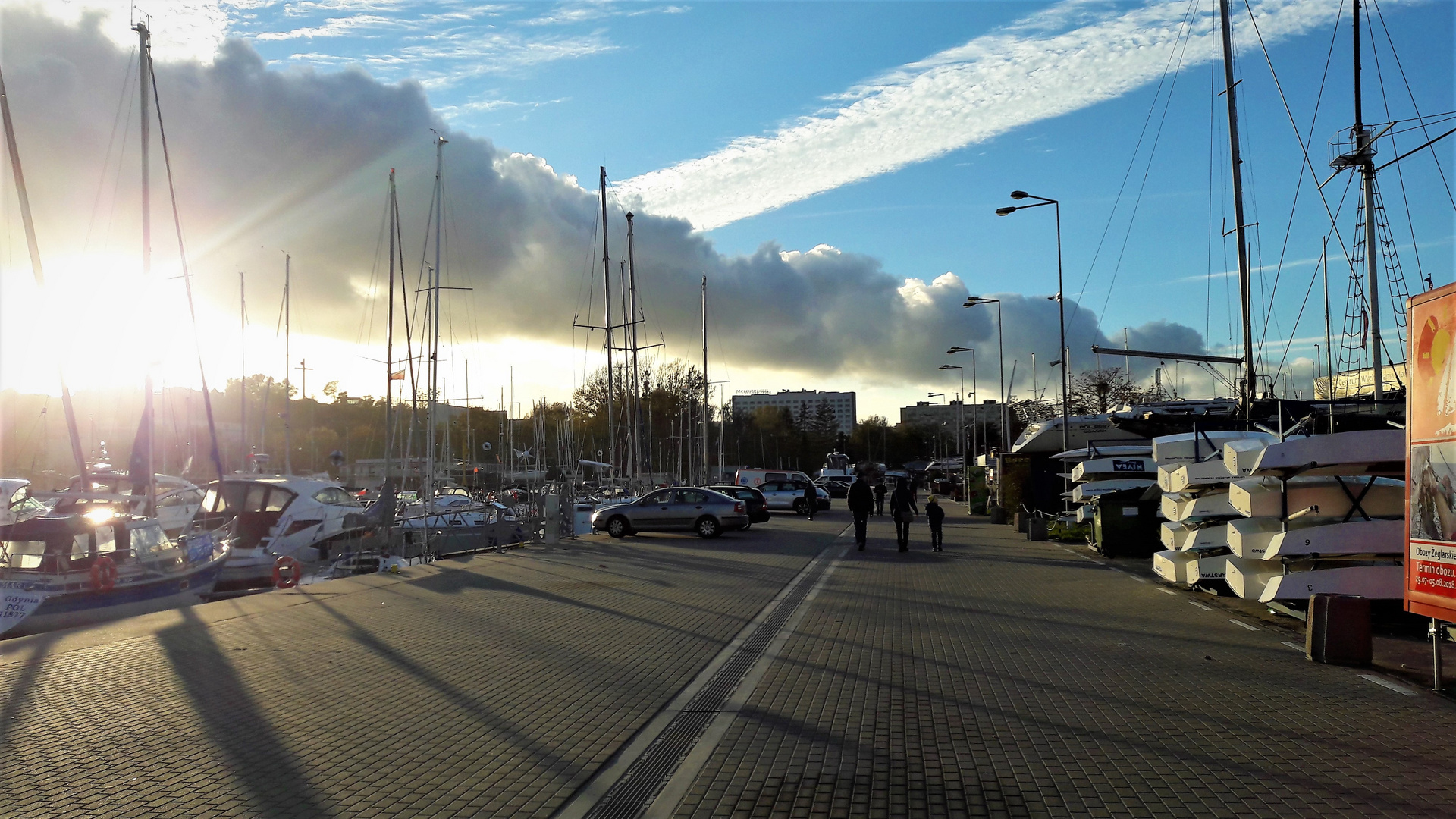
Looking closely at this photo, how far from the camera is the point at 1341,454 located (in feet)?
37.0

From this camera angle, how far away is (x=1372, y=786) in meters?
5.86

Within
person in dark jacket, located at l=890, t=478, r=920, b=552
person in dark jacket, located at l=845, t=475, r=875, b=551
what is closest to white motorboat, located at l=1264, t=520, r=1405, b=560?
person in dark jacket, located at l=890, t=478, r=920, b=552

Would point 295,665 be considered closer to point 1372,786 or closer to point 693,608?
point 693,608

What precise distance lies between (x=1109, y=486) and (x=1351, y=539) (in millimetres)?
13053

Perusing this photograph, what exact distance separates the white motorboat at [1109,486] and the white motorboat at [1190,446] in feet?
20.8

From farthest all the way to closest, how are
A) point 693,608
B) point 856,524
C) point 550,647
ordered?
point 856,524 → point 693,608 → point 550,647

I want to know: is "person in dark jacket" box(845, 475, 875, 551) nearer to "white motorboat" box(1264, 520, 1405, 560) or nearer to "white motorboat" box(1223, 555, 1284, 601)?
"white motorboat" box(1223, 555, 1284, 601)

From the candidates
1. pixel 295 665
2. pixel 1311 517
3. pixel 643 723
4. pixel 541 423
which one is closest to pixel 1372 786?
pixel 643 723

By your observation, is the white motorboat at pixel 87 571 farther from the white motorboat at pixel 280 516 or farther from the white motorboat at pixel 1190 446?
the white motorboat at pixel 1190 446

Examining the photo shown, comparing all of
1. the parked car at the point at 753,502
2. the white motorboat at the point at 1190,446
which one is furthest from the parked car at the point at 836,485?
the white motorboat at the point at 1190,446

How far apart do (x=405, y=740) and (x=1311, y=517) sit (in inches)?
431

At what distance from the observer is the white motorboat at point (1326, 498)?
486 inches

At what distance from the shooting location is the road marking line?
847cm

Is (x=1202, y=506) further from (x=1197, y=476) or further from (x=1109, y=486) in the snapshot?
(x=1109, y=486)
